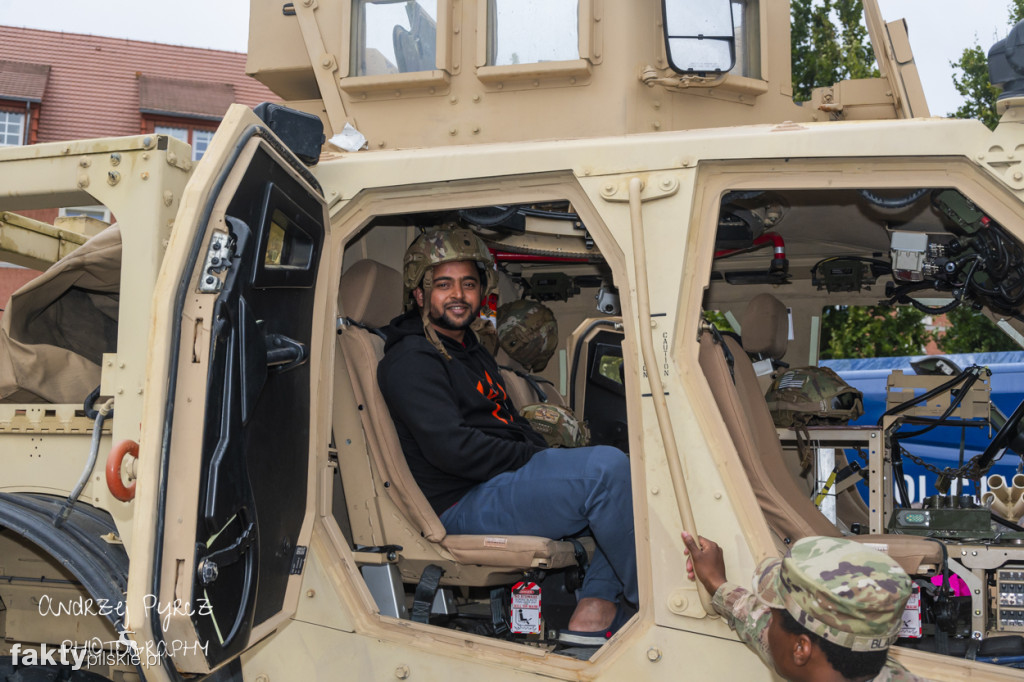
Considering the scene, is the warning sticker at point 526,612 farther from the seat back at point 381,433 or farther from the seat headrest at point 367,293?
the seat headrest at point 367,293

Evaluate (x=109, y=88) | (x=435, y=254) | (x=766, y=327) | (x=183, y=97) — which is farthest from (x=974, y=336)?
(x=109, y=88)

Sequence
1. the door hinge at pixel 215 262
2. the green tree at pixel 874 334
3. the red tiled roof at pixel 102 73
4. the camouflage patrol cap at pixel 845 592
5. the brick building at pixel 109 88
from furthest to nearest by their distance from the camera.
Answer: the red tiled roof at pixel 102 73
the brick building at pixel 109 88
the green tree at pixel 874 334
the door hinge at pixel 215 262
the camouflage patrol cap at pixel 845 592

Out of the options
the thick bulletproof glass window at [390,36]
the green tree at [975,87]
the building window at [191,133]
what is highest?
the building window at [191,133]

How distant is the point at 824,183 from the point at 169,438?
1.79 meters

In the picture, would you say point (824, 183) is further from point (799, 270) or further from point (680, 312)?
point (799, 270)

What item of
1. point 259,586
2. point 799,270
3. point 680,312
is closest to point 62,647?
point 259,586

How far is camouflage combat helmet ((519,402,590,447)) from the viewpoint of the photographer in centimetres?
399

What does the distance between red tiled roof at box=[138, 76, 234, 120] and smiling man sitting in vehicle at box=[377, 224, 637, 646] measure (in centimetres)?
1779

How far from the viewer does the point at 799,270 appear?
15.7ft

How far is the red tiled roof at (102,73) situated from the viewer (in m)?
20.4

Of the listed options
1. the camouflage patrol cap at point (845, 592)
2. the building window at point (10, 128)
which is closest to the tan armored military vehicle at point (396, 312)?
the camouflage patrol cap at point (845, 592)

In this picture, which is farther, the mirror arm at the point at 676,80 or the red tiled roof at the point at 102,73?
the red tiled roof at the point at 102,73

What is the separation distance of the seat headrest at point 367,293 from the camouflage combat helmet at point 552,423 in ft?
2.29

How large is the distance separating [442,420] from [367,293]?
2.01 feet
